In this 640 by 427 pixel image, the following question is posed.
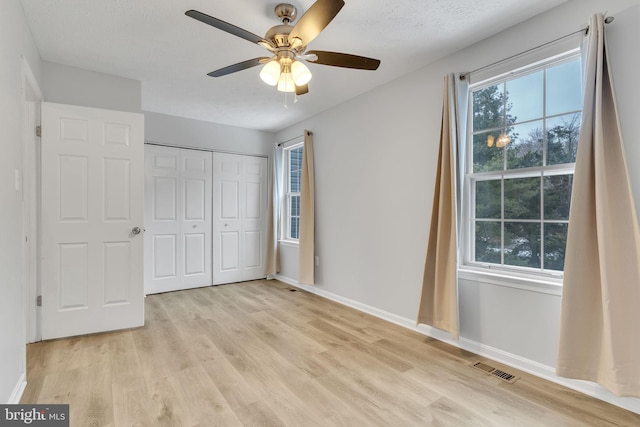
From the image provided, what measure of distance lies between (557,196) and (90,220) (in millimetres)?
3874

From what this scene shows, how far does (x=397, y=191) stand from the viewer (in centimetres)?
324

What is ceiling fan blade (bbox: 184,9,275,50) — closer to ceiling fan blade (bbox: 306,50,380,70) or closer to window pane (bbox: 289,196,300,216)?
ceiling fan blade (bbox: 306,50,380,70)

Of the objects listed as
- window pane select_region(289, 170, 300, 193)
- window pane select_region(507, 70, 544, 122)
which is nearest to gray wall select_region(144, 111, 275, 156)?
window pane select_region(289, 170, 300, 193)

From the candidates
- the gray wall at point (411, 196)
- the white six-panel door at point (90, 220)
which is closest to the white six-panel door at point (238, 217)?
the gray wall at point (411, 196)

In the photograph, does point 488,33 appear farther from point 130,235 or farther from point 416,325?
point 130,235

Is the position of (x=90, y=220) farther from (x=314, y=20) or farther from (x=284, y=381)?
(x=314, y=20)

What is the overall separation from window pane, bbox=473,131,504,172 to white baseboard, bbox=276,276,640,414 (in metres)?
1.43

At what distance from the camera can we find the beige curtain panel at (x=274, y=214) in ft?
16.9

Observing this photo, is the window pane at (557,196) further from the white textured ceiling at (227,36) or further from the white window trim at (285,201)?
the white window trim at (285,201)

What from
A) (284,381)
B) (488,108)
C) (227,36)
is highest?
(227,36)

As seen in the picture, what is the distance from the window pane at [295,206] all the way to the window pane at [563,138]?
3.44 metres

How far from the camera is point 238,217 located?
5094 mm

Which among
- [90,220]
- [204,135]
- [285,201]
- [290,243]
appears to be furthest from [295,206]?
[90,220]

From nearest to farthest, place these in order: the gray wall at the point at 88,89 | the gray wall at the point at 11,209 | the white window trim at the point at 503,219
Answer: the gray wall at the point at 11,209 < the white window trim at the point at 503,219 < the gray wall at the point at 88,89
